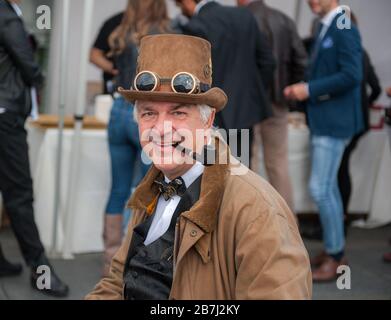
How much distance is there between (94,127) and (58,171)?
42 cm

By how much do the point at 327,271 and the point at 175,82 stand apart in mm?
2461

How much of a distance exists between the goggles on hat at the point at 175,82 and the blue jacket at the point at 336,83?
2059 millimetres

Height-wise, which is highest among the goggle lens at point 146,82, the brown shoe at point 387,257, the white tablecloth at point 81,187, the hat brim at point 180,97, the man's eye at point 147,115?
the goggle lens at point 146,82

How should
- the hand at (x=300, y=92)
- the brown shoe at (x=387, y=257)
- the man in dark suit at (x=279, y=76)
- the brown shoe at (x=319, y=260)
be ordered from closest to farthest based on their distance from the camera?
the hand at (x=300, y=92) < the brown shoe at (x=319, y=260) < the man in dark suit at (x=279, y=76) < the brown shoe at (x=387, y=257)

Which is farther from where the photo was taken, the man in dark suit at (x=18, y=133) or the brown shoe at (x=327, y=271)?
the brown shoe at (x=327, y=271)

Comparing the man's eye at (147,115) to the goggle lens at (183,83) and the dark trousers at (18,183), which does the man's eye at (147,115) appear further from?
the dark trousers at (18,183)

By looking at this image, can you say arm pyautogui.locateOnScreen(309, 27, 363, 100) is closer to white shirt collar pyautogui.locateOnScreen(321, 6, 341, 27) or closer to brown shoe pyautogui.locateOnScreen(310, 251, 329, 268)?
white shirt collar pyautogui.locateOnScreen(321, 6, 341, 27)

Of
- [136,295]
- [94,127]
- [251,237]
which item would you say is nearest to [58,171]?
[94,127]

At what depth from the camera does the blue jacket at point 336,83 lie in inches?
142

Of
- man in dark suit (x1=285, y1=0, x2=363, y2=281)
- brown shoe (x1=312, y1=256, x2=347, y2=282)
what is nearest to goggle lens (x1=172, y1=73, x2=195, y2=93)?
man in dark suit (x1=285, y1=0, x2=363, y2=281)

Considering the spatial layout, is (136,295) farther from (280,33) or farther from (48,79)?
(48,79)

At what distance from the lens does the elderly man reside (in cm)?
153

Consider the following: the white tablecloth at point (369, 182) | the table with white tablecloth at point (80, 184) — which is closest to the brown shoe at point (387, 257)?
the white tablecloth at point (369, 182)

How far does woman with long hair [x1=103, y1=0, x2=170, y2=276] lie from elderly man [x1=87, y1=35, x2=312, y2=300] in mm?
1720
